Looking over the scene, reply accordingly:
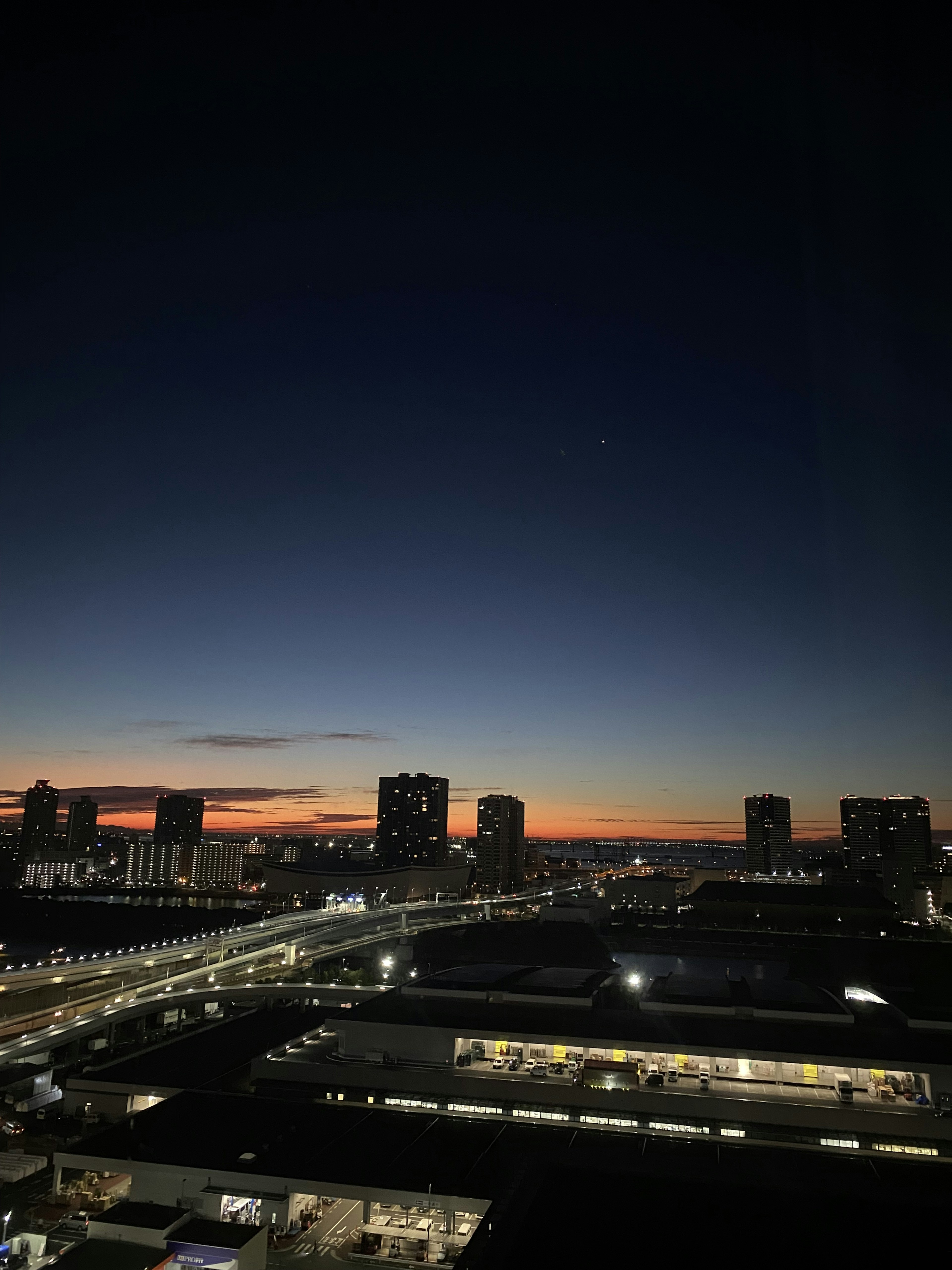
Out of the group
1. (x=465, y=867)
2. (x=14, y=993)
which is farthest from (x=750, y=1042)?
(x=465, y=867)

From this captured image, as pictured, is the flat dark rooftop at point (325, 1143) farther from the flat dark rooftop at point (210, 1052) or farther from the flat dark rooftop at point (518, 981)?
the flat dark rooftop at point (518, 981)

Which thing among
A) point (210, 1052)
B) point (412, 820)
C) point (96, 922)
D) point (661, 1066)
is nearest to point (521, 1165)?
point (661, 1066)

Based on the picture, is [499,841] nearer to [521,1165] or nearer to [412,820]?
[412,820]

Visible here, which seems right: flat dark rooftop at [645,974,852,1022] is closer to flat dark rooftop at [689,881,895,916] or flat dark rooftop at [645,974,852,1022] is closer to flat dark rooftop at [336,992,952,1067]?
flat dark rooftop at [336,992,952,1067]

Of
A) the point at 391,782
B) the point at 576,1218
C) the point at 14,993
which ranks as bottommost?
the point at 14,993

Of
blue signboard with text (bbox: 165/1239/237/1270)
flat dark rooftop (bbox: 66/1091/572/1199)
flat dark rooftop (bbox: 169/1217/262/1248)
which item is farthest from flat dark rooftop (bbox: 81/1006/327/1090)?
blue signboard with text (bbox: 165/1239/237/1270)

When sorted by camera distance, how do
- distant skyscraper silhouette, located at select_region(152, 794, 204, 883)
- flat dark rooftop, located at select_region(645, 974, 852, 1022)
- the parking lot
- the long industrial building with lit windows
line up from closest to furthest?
the long industrial building with lit windows
the parking lot
flat dark rooftop, located at select_region(645, 974, 852, 1022)
distant skyscraper silhouette, located at select_region(152, 794, 204, 883)

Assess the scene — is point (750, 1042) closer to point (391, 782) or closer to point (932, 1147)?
point (932, 1147)
